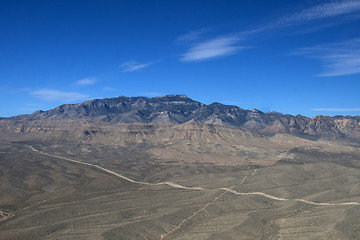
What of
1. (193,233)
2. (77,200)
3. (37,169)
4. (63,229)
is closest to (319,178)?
(193,233)

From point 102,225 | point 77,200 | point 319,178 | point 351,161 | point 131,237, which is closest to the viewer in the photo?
point 131,237

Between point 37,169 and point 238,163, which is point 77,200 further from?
point 238,163

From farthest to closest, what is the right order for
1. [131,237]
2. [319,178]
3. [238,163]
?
[238,163], [319,178], [131,237]

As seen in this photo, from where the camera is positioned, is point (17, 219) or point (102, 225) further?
point (17, 219)

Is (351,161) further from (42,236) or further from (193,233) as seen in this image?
(42,236)

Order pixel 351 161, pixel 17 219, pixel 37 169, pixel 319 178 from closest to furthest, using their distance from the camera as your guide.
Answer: pixel 17 219
pixel 319 178
pixel 37 169
pixel 351 161

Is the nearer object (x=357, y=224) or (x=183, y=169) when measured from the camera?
(x=357, y=224)

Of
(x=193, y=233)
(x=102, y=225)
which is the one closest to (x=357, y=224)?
(x=193, y=233)

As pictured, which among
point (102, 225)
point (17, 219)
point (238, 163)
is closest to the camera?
point (102, 225)
